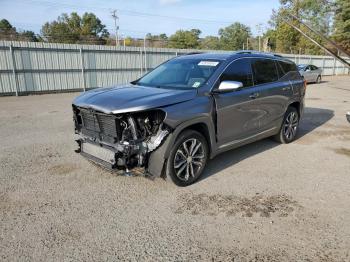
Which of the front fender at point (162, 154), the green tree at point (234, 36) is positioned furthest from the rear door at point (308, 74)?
the green tree at point (234, 36)

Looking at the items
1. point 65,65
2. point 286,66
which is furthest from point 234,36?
point 286,66

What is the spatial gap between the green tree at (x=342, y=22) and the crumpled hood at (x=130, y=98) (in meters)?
45.0

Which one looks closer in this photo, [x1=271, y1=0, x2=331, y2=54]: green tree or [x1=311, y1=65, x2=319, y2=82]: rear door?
[x1=311, y1=65, x2=319, y2=82]: rear door

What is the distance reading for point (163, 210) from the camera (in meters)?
3.94

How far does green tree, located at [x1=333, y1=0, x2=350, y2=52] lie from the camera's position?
42.6 metres

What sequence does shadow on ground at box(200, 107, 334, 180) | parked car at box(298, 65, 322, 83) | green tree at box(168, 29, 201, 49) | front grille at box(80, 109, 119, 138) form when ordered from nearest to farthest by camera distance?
1. front grille at box(80, 109, 119, 138)
2. shadow on ground at box(200, 107, 334, 180)
3. parked car at box(298, 65, 322, 83)
4. green tree at box(168, 29, 201, 49)

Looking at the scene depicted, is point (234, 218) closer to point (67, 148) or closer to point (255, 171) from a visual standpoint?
point (255, 171)

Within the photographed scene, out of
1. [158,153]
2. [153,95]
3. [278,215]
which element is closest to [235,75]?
[153,95]

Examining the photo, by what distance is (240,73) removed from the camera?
209 inches

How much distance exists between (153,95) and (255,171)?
216cm

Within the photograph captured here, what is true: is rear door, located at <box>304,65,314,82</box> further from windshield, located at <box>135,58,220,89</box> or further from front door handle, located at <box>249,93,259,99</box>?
windshield, located at <box>135,58,220,89</box>

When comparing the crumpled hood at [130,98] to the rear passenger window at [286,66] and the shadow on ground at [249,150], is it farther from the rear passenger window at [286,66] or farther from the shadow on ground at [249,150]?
the rear passenger window at [286,66]

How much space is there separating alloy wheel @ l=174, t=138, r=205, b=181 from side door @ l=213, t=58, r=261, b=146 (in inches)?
18.0

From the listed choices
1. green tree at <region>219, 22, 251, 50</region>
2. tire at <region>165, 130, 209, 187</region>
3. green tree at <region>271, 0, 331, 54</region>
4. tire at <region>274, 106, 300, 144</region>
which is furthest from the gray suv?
green tree at <region>219, 22, 251, 50</region>
